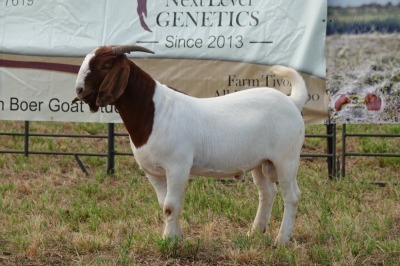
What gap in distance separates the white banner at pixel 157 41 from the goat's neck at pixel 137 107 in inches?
126

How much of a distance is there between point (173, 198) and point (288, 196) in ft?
2.96

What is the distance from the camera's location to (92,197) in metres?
8.09

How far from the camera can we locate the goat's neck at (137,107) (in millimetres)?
5707

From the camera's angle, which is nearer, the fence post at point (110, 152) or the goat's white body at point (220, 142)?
the goat's white body at point (220, 142)

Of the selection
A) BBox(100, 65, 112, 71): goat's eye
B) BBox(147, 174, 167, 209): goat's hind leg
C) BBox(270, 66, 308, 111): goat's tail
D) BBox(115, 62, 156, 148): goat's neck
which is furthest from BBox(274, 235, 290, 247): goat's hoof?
BBox(100, 65, 112, 71): goat's eye

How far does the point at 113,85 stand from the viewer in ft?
18.4

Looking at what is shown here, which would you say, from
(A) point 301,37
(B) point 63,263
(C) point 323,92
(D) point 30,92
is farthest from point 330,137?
(B) point 63,263

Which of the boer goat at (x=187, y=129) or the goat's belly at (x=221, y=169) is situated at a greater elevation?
the boer goat at (x=187, y=129)

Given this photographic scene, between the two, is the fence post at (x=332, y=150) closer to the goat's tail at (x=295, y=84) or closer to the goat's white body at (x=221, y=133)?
the goat's tail at (x=295, y=84)

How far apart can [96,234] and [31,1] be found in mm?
3975

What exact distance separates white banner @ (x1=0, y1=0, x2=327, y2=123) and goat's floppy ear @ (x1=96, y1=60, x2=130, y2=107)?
334 centimetres

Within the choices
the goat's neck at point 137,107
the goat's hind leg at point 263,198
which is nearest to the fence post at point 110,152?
the goat's hind leg at point 263,198

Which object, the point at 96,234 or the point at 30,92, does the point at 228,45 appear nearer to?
the point at 30,92

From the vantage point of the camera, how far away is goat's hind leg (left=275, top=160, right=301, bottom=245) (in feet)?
19.6
